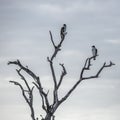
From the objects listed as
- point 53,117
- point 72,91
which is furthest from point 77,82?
point 53,117

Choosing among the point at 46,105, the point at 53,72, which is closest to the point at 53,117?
the point at 46,105

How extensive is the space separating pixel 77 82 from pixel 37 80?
85.6 inches

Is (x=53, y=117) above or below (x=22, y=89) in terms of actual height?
below

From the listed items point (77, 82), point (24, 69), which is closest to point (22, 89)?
point (24, 69)

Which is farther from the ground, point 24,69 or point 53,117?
point 24,69

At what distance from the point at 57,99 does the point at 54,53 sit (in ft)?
8.37

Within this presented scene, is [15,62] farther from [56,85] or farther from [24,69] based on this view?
[56,85]

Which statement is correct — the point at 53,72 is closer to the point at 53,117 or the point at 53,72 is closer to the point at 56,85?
the point at 56,85

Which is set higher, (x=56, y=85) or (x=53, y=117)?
(x=56, y=85)

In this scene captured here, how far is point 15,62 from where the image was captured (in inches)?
1094

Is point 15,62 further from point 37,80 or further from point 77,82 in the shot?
point 77,82

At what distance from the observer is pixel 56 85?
27.6m

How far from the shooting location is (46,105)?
2750 centimetres

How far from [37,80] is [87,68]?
277 cm
